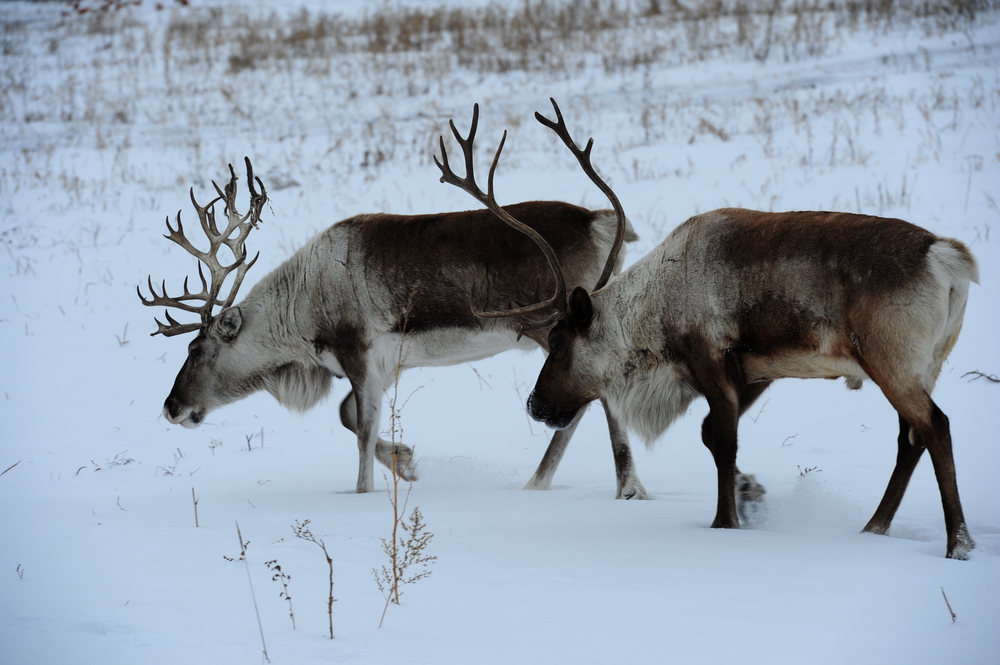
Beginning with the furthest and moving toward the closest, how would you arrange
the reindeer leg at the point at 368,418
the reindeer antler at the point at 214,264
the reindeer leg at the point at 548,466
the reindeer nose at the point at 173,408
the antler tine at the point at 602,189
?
the reindeer nose at the point at 173,408 < the reindeer antler at the point at 214,264 < the reindeer leg at the point at 368,418 < the reindeer leg at the point at 548,466 < the antler tine at the point at 602,189

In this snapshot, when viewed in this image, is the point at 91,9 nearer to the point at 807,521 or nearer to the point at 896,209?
the point at 896,209

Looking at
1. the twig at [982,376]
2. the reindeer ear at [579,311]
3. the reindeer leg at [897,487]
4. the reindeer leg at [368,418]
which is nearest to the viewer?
the reindeer leg at [897,487]

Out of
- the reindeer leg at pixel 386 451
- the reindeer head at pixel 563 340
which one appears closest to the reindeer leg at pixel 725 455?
the reindeer head at pixel 563 340

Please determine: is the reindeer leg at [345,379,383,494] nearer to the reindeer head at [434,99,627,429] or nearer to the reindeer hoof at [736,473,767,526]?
the reindeer head at [434,99,627,429]

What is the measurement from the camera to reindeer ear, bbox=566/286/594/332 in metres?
4.61

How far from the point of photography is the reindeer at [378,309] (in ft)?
18.3

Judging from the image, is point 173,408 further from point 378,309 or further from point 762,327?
point 762,327

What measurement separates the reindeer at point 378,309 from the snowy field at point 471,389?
0.54m

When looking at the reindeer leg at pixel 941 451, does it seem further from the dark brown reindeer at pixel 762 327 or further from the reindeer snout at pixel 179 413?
the reindeer snout at pixel 179 413

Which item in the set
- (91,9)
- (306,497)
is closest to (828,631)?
(306,497)

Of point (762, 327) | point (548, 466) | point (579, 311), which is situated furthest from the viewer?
point (548, 466)

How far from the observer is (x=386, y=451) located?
624 cm

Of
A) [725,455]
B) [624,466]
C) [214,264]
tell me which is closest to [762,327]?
[725,455]

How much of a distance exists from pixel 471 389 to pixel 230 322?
2.45 metres
